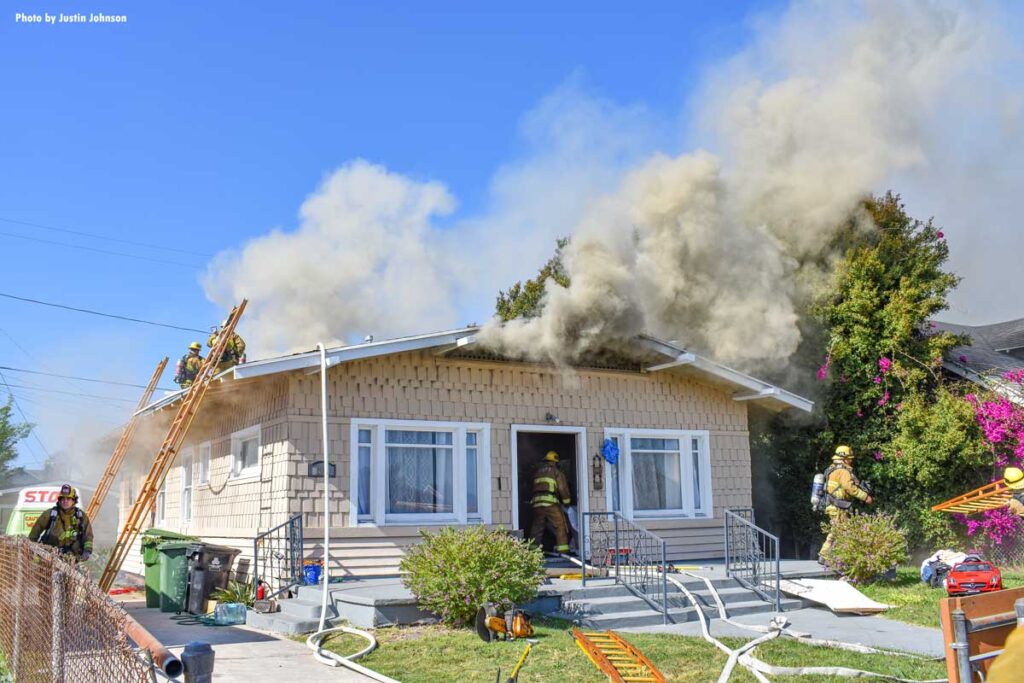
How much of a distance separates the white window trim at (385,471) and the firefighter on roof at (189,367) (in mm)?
4871

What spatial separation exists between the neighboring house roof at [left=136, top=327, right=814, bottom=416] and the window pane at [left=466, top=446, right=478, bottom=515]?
62.7 inches

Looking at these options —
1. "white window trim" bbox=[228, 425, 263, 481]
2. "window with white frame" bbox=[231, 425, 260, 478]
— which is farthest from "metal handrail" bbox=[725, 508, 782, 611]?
"window with white frame" bbox=[231, 425, 260, 478]

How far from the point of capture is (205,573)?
1229 centimetres

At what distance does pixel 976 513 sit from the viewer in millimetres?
15828

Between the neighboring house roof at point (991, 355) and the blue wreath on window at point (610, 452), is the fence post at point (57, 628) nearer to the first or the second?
the blue wreath on window at point (610, 452)

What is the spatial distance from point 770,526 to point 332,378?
10.3 meters

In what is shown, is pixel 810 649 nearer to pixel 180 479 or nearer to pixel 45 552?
pixel 45 552

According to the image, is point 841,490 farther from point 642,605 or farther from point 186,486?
point 186,486

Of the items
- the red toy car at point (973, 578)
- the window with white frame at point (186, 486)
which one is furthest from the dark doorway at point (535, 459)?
the window with white frame at point (186, 486)

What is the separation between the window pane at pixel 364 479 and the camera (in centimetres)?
1233

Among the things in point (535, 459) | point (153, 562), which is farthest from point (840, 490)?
point (153, 562)

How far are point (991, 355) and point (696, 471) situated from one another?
9.34m

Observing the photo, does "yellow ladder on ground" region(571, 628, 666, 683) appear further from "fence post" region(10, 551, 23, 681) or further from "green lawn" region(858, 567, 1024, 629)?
"green lawn" region(858, 567, 1024, 629)

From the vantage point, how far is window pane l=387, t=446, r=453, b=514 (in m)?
12.6
